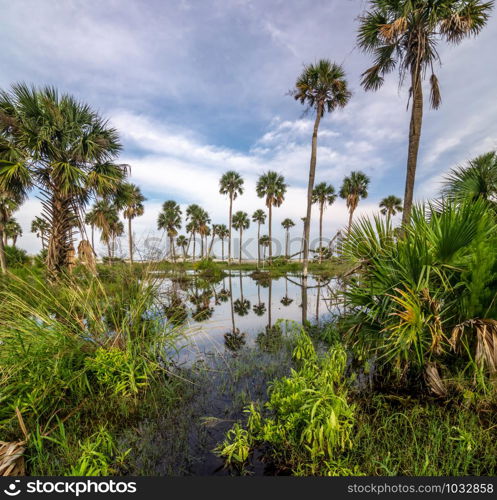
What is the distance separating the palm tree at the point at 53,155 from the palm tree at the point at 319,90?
589 inches

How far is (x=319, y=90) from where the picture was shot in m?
19.0

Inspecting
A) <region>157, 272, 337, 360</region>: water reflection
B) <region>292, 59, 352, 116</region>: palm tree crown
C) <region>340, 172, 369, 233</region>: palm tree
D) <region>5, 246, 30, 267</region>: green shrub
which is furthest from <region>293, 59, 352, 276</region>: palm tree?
<region>5, 246, 30, 267</region>: green shrub

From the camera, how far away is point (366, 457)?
244 cm

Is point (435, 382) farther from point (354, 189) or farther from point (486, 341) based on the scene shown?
point (354, 189)

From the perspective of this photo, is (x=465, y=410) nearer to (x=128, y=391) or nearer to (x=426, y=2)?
(x=128, y=391)

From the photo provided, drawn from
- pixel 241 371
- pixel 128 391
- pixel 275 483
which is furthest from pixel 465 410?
pixel 128 391

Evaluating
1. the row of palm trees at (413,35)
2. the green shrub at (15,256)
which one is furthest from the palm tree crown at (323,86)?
the green shrub at (15,256)

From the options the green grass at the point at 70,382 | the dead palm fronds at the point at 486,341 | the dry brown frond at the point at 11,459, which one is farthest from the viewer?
the dead palm fronds at the point at 486,341

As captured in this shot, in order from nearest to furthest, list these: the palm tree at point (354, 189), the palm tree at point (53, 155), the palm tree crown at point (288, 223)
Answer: the palm tree at point (53, 155) → the palm tree at point (354, 189) → the palm tree crown at point (288, 223)

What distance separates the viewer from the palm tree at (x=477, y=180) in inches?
277

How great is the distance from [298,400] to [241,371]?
256cm

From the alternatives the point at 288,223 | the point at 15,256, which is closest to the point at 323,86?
the point at 15,256

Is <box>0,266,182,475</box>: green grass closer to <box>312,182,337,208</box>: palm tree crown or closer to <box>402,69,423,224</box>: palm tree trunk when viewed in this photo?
<box>402,69,423,224</box>: palm tree trunk

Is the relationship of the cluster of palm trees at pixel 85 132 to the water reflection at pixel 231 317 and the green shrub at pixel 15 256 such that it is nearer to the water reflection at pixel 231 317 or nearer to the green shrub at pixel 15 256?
the water reflection at pixel 231 317
